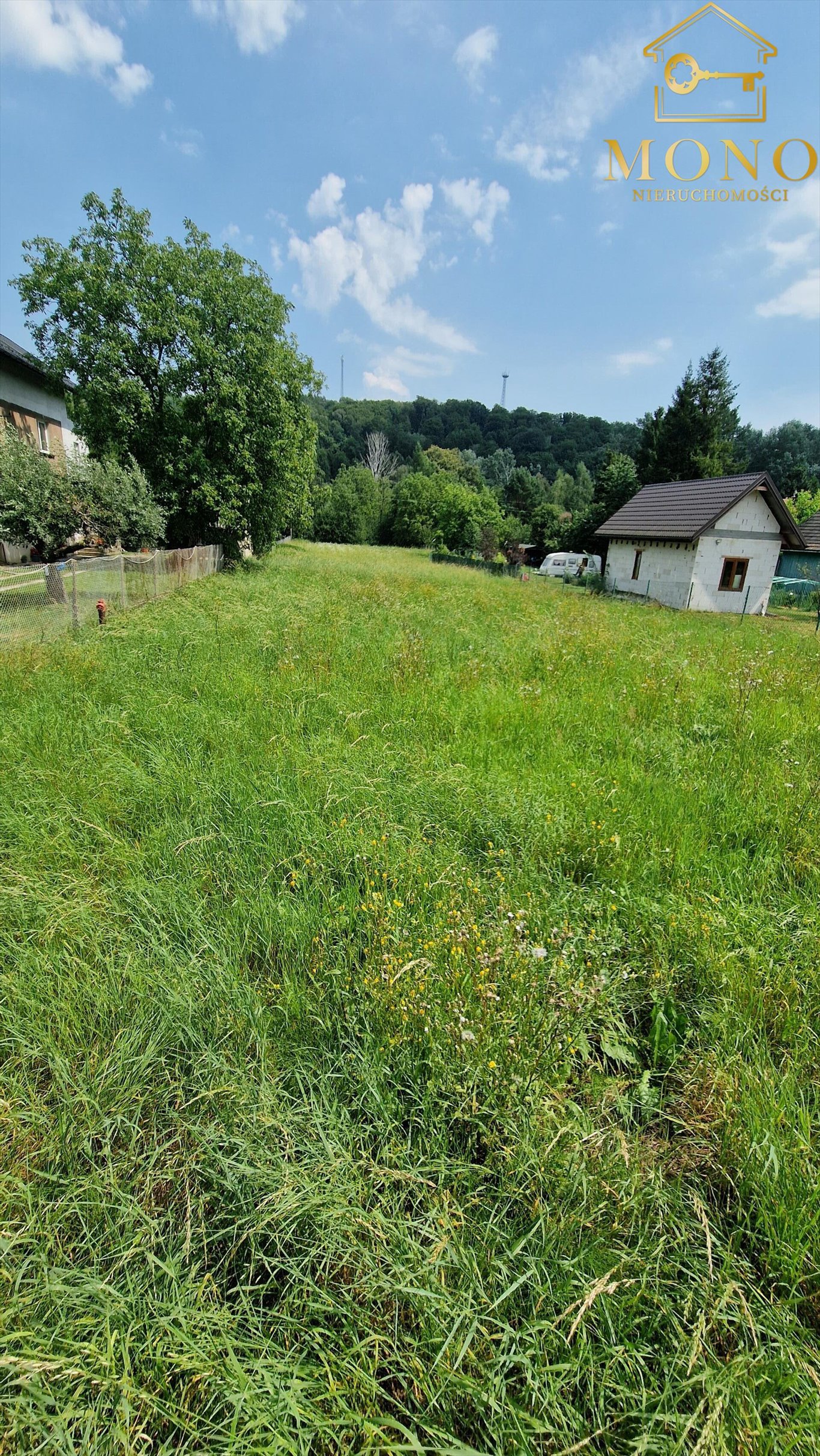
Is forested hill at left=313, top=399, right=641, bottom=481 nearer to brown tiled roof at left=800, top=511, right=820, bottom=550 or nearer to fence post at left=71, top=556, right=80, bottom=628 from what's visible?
brown tiled roof at left=800, top=511, right=820, bottom=550

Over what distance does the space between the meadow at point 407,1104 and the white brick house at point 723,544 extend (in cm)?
1961

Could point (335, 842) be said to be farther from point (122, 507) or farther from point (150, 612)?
point (122, 507)

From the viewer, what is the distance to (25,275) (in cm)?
1730

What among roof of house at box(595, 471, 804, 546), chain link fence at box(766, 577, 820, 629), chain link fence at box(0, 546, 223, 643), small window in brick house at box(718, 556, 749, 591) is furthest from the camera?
chain link fence at box(766, 577, 820, 629)

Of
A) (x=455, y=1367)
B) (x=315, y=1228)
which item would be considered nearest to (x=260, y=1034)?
(x=315, y=1228)

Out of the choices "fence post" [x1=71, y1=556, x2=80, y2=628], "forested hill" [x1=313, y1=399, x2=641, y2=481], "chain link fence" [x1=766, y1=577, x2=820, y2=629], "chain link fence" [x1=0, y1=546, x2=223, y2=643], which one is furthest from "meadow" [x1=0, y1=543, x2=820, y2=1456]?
"forested hill" [x1=313, y1=399, x2=641, y2=481]

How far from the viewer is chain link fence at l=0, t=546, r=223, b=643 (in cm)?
793

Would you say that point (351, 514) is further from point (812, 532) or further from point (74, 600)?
point (74, 600)

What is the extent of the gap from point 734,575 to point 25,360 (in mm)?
27478

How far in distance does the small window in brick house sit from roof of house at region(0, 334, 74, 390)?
963 inches

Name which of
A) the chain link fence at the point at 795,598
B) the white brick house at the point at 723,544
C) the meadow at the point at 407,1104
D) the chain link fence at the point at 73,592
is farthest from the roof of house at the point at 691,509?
the meadow at the point at 407,1104

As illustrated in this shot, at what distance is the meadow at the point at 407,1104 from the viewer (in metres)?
1.31

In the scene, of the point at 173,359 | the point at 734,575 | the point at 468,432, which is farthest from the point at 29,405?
the point at 468,432

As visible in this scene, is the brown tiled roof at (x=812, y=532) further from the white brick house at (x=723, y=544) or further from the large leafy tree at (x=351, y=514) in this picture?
the large leafy tree at (x=351, y=514)
